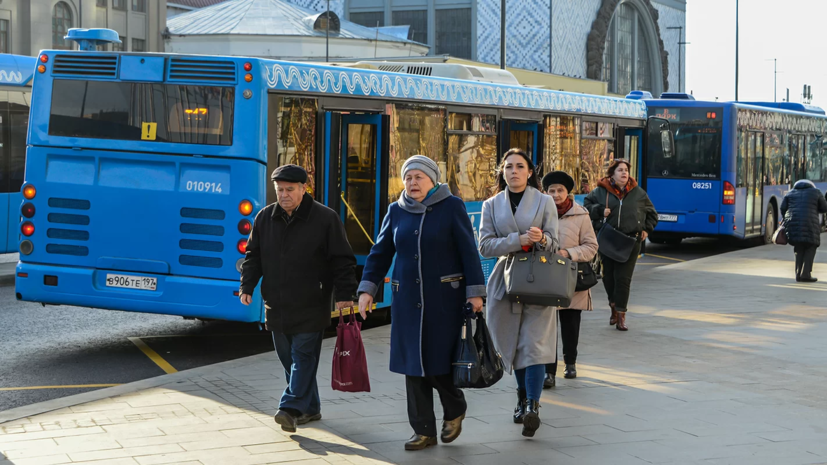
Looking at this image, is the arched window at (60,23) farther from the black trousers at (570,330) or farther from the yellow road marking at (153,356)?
the black trousers at (570,330)

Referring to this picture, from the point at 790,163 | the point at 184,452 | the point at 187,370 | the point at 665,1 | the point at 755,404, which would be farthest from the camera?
the point at 665,1

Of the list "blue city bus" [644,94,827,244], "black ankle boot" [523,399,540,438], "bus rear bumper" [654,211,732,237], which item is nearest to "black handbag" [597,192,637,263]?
"black ankle boot" [523,399,540,438]

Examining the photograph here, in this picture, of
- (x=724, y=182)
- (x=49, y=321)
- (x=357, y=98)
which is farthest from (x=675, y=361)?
(x=724, y=182)

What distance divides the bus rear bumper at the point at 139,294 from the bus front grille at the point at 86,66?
5.67 ft

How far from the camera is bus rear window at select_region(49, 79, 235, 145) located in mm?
9477

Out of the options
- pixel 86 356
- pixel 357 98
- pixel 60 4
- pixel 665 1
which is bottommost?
pixel 86 356

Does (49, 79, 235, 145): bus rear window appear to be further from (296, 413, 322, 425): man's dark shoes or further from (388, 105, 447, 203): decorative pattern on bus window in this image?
(296, 413, 322, 425): man's dark shoes

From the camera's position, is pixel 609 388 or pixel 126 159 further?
pixel 126 159

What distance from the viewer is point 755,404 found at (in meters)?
7.64

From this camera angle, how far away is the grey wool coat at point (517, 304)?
6.83 m

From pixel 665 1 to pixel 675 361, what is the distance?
89.1 meters

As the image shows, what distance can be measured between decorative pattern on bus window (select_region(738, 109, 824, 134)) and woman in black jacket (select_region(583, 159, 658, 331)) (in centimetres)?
1161

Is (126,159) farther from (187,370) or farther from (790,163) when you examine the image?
(790,163)

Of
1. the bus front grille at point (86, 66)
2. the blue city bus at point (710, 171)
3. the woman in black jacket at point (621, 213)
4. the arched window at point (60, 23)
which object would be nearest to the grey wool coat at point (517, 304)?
the woman in black jacket at point (621, 213)
